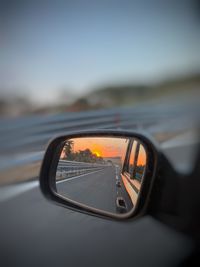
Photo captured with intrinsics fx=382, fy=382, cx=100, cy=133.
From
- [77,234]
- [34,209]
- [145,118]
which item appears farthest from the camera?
[145,118]

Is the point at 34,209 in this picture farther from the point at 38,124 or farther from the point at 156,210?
the point at 38,124

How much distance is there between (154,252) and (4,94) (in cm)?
289

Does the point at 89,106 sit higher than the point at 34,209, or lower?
higher

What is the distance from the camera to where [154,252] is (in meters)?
1.92

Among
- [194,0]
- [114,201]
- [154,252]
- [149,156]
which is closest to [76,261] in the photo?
[154,252]

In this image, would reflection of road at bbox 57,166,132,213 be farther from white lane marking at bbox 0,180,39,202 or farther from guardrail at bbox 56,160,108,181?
white lane marking at bbox 0,180,39,202

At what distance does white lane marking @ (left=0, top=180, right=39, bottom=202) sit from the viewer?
2.80 metres

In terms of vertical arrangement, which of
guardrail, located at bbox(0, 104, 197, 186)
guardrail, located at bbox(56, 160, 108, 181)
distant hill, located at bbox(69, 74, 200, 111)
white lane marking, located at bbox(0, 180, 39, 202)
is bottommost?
white lane marking, located at bbox(0, 180, 39, 202)

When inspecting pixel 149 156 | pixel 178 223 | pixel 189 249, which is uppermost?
pixel 149 156

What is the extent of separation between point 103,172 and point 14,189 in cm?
143

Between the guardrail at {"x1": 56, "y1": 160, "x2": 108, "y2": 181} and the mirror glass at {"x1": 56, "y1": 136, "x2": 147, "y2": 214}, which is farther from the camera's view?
the guardrail at {"x1": 56, "y1": 160, "x2": 108, "y2": 181}

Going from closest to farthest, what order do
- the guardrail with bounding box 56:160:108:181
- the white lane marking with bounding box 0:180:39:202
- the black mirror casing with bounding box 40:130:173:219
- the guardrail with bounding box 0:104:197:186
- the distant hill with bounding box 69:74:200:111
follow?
1. the black mirror casing with bounding box 40:130:173:219
2. the guardrail with bounding box 56:160:108:181
3. the white lane marking with bounding box 0:180:39:202
4. the guardrail with bounding box 0:104:197:186
5. the distant hill with bounding box 69:74:200:111

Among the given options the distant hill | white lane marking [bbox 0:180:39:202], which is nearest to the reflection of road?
white lane marking [bbox 0:180:39:202]

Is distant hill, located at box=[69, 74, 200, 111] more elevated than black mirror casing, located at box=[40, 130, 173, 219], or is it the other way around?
distant hill, located at box=[69, 74, 200, 111]
